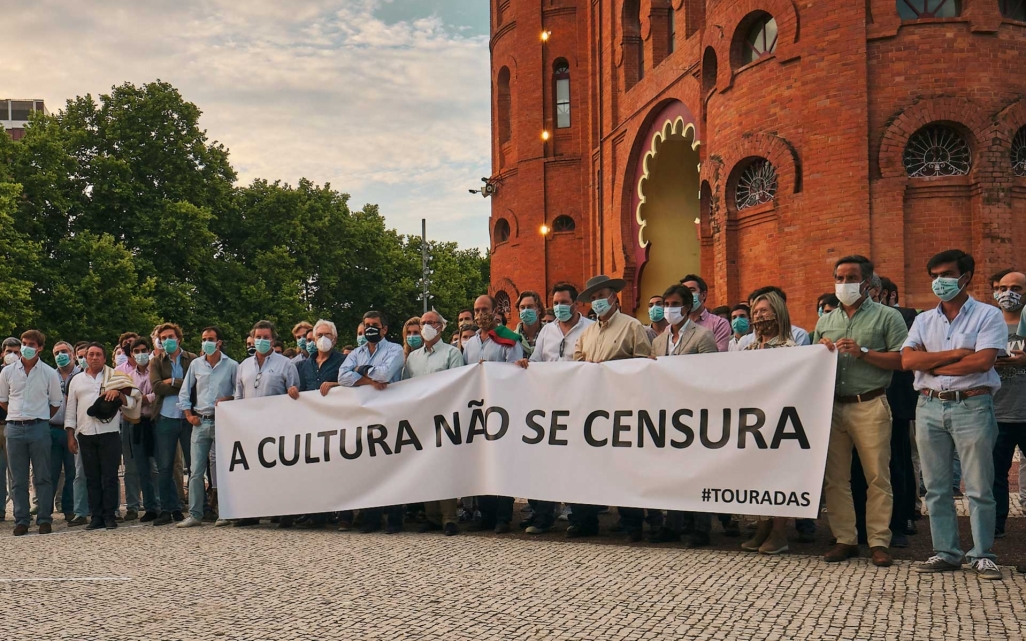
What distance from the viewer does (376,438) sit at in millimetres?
9461

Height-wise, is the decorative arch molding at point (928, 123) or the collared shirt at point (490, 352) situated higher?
the decorative arch molding at point (928, 123)

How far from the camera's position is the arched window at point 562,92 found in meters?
32.4

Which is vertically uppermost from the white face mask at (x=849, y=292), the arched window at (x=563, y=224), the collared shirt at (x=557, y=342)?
the arched window at (x=563, y=224)

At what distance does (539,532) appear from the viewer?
8867 millimetres

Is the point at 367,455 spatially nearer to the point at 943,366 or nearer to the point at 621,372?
the point at 621,372

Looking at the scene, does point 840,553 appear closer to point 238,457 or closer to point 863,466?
point 863,466

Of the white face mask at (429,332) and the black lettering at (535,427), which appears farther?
the white face mask at (429,332)

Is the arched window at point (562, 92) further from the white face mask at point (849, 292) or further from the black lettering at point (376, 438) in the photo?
the white face mask at point (849, 292)

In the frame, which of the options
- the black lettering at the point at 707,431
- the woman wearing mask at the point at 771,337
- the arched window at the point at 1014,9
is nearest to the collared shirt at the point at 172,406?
the black lettering at the point at 707,431

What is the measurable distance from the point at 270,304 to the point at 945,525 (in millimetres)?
36158

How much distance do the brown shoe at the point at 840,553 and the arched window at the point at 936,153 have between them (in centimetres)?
1254

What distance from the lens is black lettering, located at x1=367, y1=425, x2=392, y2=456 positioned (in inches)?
371

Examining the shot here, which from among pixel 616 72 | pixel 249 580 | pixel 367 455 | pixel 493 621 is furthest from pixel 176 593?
pixel 616 72

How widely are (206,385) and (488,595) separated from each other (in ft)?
19.1
